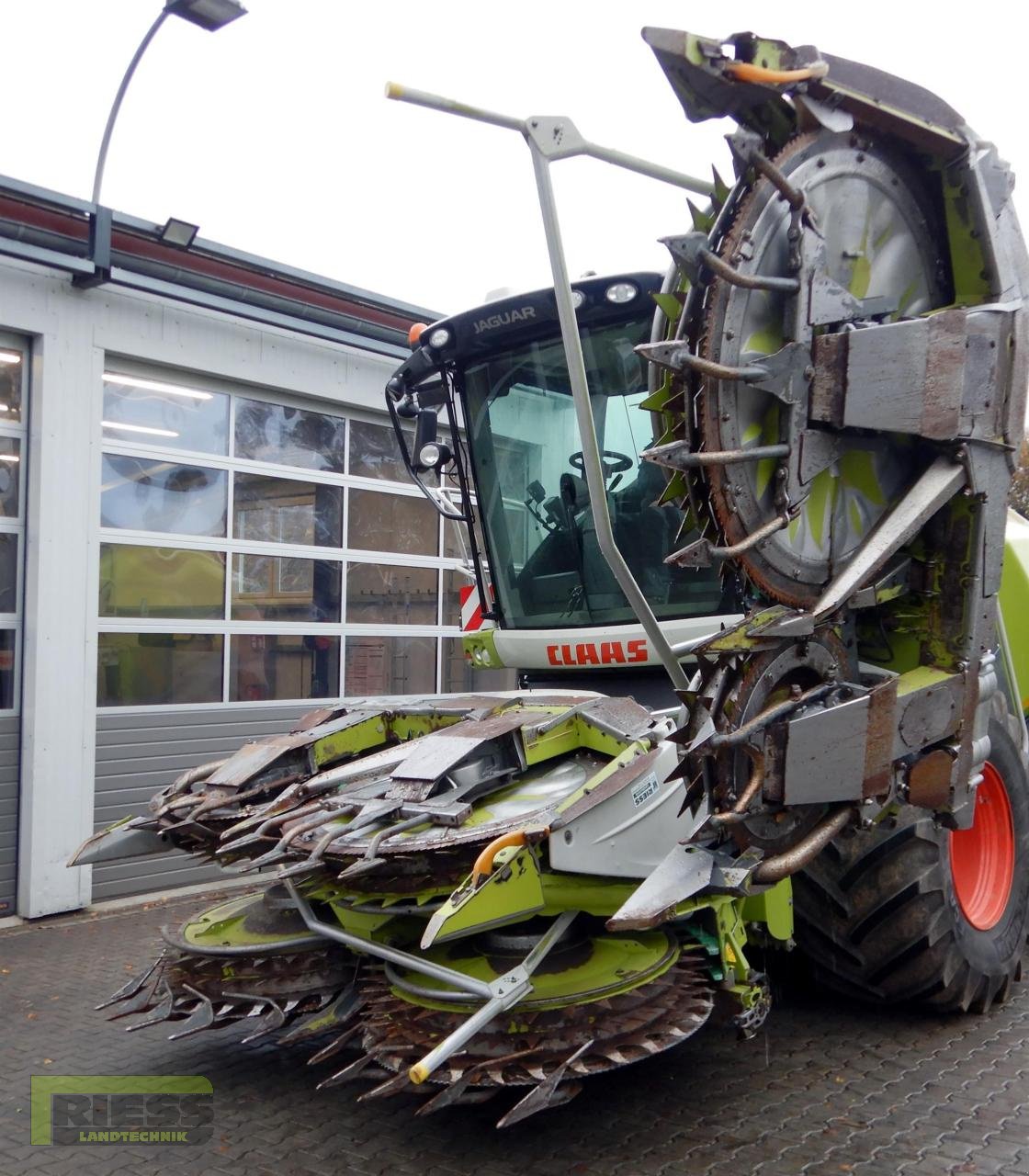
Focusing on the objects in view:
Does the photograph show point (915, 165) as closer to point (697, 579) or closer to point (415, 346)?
point (697, 579)

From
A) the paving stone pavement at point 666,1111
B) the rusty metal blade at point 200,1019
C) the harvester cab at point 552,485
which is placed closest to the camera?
the paving stone pavement at point 666,1111

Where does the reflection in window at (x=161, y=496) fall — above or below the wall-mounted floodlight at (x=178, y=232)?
below

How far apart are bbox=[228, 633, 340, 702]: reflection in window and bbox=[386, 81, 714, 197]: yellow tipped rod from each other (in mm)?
5576

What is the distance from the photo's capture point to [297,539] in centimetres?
861

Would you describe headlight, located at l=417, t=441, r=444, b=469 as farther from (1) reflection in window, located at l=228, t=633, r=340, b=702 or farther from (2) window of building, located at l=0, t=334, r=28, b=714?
(1) reflection in window, located at l=228, t=633, r=340, b=702

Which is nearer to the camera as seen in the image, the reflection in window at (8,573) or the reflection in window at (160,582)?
the reflection in window at (8,573)

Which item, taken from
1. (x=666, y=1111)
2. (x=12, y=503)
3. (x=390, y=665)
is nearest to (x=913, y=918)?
(x=666, y=1111)

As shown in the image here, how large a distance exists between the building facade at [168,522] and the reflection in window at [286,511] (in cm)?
2

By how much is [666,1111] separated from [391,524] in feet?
20.5

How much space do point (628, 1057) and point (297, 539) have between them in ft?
19.5

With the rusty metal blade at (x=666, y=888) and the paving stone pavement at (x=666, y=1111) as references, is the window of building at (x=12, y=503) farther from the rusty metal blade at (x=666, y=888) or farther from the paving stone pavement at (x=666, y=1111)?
the rusty metal blade at (x=666, y=888)

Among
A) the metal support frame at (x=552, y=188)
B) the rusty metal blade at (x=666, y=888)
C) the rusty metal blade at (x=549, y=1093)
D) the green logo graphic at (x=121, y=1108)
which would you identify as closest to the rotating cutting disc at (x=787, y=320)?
the metal support frame at (x=552, y=188)

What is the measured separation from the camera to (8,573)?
6895 millimetres

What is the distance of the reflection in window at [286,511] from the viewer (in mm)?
8211
